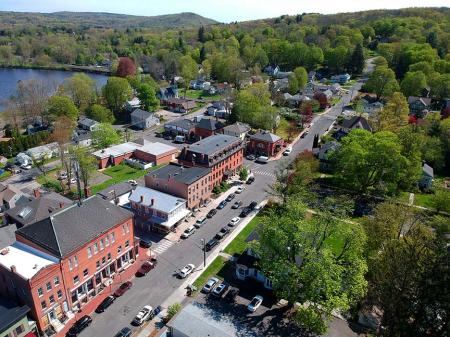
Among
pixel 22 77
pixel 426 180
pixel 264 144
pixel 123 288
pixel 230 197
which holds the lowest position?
pixel 123 288

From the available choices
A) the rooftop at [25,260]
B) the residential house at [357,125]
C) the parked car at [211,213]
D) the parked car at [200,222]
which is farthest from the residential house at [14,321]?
the residential house at [357,125]

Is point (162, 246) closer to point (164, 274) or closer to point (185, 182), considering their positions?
point (164, 274)

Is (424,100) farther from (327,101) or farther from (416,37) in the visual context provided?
(416,37)

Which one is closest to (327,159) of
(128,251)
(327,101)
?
(128,251)

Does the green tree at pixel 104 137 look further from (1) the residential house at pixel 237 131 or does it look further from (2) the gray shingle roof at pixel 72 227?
(2) the gray shingle roof at pixel 72 227

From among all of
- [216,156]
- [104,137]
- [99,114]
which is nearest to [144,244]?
[216,156]

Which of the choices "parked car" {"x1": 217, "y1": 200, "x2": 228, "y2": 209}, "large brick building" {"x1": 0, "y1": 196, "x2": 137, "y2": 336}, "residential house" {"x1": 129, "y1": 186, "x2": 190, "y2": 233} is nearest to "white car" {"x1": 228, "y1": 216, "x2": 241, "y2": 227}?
"parked car" {"x1": 217, "y1": 200, "x2": 228, "y2": 209}
